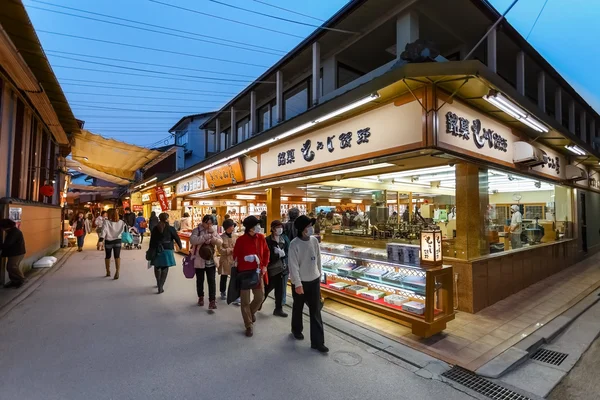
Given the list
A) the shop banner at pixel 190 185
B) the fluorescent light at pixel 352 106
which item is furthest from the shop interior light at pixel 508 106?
the shop banner at pixel 190 185

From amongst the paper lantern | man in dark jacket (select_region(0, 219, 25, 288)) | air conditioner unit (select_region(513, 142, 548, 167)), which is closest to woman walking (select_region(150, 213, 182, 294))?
man in dark jacket (select_region(0, 219, 25, 288))

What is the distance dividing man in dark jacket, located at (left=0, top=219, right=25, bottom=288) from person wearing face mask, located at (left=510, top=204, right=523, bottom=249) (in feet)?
42.8

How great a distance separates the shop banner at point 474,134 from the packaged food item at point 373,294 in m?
3.08

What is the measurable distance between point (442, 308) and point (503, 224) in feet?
16.5

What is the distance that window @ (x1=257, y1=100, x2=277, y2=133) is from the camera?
14805mm

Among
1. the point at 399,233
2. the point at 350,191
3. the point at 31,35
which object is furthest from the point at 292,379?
the point at 31,35

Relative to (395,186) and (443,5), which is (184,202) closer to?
(395,186)

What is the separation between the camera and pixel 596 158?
38.5ft

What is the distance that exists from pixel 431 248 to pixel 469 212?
5.94 ft

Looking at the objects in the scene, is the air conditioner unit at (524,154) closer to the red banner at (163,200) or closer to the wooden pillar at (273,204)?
the wooden pillar at (273,204)

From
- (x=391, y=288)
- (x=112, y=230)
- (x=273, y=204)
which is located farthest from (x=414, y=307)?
(x=112, y=230)

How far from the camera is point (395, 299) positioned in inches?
223

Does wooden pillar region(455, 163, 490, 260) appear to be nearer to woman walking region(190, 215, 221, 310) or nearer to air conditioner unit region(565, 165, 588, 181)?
woman walking region(190, 215, 221, 310)

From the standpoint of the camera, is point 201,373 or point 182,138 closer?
point 201,373
